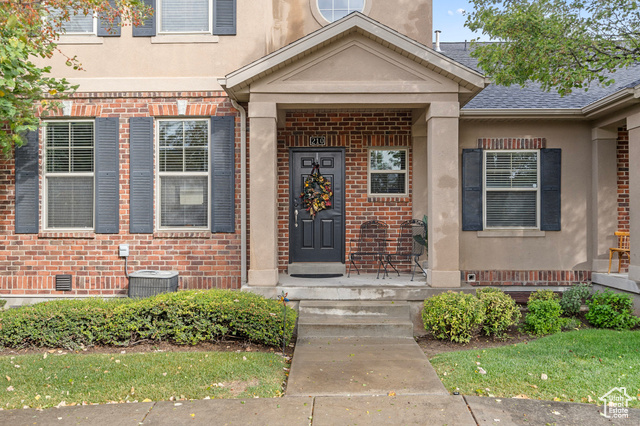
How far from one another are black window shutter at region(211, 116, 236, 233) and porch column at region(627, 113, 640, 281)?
6165 mm

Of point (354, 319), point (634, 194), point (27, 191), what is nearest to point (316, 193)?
point (354, 319)

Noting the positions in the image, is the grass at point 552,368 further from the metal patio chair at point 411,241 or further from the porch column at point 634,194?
the metal patio chair at point 411,241

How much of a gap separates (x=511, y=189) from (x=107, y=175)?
684cm

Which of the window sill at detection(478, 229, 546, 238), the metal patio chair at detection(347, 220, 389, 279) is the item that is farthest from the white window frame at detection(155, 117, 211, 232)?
the window sill at detection(478, 229, 546, 238)

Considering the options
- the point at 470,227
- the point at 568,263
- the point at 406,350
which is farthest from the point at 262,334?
the point at 568,263

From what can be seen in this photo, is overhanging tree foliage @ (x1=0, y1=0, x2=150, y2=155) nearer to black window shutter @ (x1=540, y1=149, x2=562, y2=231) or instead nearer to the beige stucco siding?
the beige stucco siding

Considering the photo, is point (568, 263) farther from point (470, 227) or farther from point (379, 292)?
point (379, 292)

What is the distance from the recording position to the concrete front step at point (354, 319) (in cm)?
593

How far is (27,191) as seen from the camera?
7328 mm

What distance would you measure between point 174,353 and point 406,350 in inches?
106

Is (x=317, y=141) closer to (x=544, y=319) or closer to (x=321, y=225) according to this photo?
(x=321, y=225)

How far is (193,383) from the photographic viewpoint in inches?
169

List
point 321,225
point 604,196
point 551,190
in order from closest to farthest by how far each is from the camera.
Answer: point 604,196, point 551,190, point 321,225

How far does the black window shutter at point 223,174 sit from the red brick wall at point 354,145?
3.26 feet
